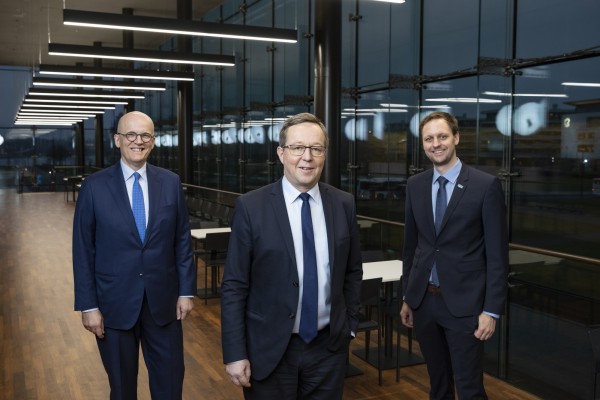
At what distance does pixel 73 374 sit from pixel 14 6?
31.8ft

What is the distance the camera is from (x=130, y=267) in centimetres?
267

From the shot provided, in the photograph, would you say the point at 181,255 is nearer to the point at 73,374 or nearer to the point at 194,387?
the point at 194,387

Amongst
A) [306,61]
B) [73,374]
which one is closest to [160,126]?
[306,61]

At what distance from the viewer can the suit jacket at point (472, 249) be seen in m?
2.54

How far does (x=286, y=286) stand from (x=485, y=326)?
1.08 metres

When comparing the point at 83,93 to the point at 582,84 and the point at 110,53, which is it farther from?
the point at 582,84

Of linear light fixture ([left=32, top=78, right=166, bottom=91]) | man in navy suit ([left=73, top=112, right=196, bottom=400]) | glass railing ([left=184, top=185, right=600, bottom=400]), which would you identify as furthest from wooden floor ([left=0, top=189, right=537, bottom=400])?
linear light fixture ([left=32, top=78, right=166, bottom=91])

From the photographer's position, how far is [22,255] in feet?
30.7

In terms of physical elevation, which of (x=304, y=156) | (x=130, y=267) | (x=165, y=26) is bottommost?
(x=130, y=267)

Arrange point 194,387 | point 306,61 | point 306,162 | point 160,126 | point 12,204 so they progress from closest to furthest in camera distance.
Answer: point 306,162 < point 194,387 < point 306,61 < point 12,204 < point 160,126

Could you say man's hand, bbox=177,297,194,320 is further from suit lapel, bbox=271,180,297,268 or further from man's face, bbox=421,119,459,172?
man's face, bbox=421,119,459,172

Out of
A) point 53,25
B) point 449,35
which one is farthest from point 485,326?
point 53,25

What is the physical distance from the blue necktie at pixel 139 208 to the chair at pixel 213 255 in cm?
286

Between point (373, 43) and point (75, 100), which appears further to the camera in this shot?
point (75, 100)
